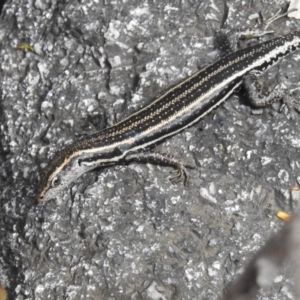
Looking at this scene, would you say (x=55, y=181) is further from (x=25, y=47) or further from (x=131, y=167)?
(x=25, y=47)

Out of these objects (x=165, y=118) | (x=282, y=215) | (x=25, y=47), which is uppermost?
(x=25, y=47)

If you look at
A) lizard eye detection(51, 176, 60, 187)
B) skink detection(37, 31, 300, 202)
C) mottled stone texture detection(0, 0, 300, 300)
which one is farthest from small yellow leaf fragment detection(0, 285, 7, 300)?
lizard eye detection(51, 176, 60, 187)

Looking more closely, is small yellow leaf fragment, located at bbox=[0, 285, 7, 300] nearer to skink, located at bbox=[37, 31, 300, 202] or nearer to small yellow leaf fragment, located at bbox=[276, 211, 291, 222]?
skink, located at bbox=[37, 31, 300, 202]

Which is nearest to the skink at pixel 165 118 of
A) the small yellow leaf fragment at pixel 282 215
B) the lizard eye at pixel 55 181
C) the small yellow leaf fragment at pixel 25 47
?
the lizard eye at pixel 55 181

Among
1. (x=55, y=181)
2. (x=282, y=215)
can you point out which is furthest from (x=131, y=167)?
(x=282, y=215)

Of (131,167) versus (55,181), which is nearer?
(55,181)

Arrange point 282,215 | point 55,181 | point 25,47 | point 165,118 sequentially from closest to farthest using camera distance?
point 282,215
point 55,181
point 165,118
point 25,47

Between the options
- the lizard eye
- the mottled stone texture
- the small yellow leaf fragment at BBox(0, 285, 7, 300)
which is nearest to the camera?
the mottled stone texture

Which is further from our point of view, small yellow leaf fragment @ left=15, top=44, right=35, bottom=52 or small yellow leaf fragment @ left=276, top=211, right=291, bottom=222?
small yellow leaf fragment @ left=15, top=44, right=35, bottom=52

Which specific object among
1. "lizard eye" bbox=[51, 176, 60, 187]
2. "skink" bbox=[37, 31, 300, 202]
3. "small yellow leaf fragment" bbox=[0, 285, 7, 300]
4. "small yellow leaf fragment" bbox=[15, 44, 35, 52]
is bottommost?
"small yellow leaf fragment" bbox=[0, 285, 7, 300]

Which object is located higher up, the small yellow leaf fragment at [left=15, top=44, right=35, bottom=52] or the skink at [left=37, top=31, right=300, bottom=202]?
the small yellow leaf fragment at [left=15, top=44, right=35, bottom=52]

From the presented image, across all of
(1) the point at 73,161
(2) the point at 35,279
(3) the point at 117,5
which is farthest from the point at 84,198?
(3) the point at 117,5
